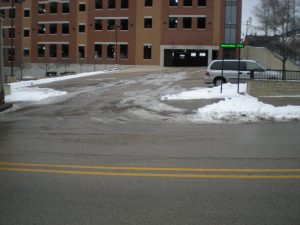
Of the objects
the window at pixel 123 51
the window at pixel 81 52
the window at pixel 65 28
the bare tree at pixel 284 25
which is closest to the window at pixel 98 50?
the window at pixel 81 52

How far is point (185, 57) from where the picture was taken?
6600 cm

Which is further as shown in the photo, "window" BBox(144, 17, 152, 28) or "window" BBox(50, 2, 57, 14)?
"window" BBox(50, 2, 57, 14)

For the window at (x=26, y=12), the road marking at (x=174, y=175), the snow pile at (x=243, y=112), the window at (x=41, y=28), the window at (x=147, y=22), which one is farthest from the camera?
the window at (x=26, y=12)

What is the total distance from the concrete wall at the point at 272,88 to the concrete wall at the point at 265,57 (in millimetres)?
19242

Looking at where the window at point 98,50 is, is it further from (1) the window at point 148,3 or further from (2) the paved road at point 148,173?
(2) the paved road at point 148,173

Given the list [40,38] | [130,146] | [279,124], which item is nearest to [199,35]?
[40,38]

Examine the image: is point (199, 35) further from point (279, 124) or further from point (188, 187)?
point (188, 187)

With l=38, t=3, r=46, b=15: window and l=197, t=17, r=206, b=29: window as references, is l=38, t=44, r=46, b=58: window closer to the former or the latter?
l=38, t=3, r=46, b=15: window

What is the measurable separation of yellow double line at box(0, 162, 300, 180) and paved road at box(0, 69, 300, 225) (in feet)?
0.06

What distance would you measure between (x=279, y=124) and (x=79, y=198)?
9.66 m

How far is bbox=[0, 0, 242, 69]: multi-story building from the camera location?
64250mm

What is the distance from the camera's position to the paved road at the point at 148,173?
5578mm

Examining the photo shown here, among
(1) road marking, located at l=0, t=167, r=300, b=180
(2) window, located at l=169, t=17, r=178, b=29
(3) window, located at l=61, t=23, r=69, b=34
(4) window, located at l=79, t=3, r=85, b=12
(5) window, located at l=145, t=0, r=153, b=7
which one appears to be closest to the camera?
(1) road marking, located at l=0, t=167, r=300, b=180

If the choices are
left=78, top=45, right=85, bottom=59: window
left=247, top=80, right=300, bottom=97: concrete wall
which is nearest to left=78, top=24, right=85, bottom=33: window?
left=78, top=45, right=85, bottom=59: window
